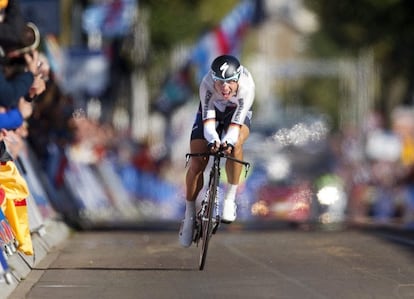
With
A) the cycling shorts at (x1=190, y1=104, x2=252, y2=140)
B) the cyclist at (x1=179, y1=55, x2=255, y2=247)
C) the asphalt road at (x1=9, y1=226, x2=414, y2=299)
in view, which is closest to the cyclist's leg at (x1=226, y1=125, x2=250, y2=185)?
the cyclist at (x1=179, y1=55, x2=255, y2=247)

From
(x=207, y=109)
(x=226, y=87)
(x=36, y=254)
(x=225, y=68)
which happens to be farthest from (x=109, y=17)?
(x=225, y=68)

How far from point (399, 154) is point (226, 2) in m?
21.5

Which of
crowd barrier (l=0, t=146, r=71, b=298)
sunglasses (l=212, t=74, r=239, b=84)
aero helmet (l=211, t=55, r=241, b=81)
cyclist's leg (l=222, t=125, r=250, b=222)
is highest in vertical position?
aero helmet (l=211, t=55, r=241, b=81)

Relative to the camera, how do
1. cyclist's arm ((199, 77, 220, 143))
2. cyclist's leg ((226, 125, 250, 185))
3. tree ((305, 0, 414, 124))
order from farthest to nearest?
tree ((305, 0, 414, 124)) → cyclist's leg ((226, 125, 250, 185)) → cyclist's arm ((199, 77, 220, 143))

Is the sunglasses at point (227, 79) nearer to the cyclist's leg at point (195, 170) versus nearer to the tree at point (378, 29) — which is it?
the cyclist's leg at point (195, 170)

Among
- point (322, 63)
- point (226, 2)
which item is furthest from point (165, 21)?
point (322, 63)

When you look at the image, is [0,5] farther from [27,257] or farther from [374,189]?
[374,189]

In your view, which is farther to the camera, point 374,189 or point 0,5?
point 374,189

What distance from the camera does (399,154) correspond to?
56.3 meters

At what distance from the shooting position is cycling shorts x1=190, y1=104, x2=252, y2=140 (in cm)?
1329

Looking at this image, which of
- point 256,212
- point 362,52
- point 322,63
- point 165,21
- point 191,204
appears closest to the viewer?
point 191,204

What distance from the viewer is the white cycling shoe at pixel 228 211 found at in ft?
43.4

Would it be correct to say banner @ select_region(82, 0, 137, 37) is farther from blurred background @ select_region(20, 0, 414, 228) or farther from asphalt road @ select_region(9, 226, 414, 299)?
asphalt road @ select_region(9, 226, 414, 299)

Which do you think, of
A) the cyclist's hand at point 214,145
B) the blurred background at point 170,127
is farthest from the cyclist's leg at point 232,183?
the blurred background at point 170,127
